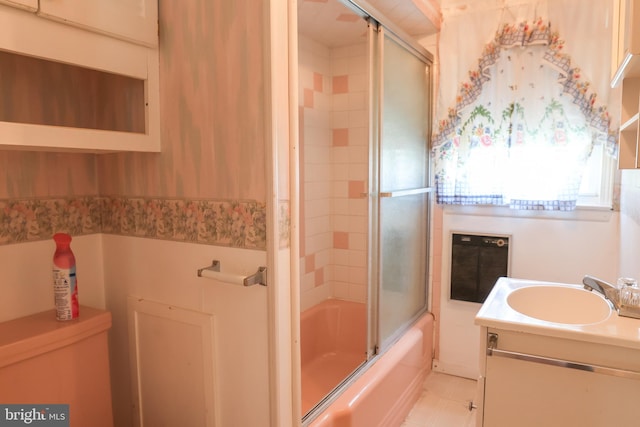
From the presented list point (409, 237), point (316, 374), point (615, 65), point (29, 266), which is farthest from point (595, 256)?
point (29, 266)

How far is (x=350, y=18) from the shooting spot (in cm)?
223

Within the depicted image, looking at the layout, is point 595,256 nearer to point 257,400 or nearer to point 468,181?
point 468,181

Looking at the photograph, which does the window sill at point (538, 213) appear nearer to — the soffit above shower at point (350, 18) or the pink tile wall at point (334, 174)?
the pink tile wall at point (334, 174)

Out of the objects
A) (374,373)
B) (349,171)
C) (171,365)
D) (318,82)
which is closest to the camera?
(171,365)

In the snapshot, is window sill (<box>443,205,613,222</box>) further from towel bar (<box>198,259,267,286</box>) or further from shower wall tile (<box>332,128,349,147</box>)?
towel bar (<box>198,259,267,286</box>)

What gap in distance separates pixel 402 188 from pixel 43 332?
5.65ft

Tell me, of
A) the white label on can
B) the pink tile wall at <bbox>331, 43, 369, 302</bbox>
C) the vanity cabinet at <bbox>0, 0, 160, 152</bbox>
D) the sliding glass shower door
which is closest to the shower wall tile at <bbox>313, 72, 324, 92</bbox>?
the pink tile wall at <bbox>331, 43, 369, 302</bbox>

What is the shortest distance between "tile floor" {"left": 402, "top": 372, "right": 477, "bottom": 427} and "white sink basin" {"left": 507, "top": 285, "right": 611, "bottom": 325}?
0.80 metres

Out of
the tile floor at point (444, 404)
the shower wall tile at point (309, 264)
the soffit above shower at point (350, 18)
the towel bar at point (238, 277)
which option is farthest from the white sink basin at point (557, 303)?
the soffit above shower at point (350, 18)

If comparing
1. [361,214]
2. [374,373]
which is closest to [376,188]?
[361,214]

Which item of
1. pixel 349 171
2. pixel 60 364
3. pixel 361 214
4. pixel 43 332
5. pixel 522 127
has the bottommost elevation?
pixel 60 364

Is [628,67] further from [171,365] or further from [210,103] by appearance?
[171,365]

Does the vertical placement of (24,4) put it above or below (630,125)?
above

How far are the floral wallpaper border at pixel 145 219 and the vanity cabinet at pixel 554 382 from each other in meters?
0.87
